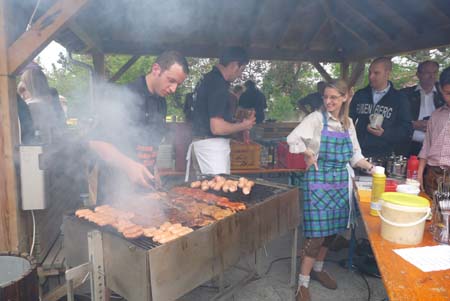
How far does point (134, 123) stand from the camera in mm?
3033

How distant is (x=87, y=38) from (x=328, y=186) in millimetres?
4885

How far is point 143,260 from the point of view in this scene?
184 cm

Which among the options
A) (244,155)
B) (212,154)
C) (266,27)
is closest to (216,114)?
(212,154)

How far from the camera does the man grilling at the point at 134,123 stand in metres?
2.80

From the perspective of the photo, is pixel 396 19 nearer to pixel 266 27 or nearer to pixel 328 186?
pixel 266 27

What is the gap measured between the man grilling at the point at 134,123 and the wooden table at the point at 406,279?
173 cm

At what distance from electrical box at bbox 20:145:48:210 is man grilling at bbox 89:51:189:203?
1.60 ft

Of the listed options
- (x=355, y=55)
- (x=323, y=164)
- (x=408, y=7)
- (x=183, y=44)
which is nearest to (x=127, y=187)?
(x=323, y=164)

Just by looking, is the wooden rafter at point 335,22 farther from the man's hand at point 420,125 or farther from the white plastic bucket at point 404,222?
the white plastic bucket at point 404,222

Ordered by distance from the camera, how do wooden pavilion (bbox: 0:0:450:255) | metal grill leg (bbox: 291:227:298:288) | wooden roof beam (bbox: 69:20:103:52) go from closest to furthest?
1. metal grill leg (bbox: 291:227:298:288)
2. wooden roof beam (bbox: 69:20:103:52)
3. wooden pavilion (bbox: 0:0:450:255)

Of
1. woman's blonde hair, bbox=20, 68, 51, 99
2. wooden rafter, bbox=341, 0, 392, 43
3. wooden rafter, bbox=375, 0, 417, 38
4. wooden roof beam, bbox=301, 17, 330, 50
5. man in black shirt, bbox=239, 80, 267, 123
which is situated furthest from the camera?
man in black shirt, bbox=239, 80, 267, 123

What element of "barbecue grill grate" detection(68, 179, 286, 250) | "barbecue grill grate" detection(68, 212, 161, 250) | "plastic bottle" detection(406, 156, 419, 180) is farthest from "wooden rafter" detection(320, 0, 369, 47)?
"barbecue grill grate" detection(68, 212, 161, 250)

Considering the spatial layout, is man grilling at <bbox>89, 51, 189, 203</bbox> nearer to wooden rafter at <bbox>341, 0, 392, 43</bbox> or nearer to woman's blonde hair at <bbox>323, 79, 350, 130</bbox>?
woman's blonde hair at <bbox>323, 79, 350, 130</bbox>

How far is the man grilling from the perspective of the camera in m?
2.80
